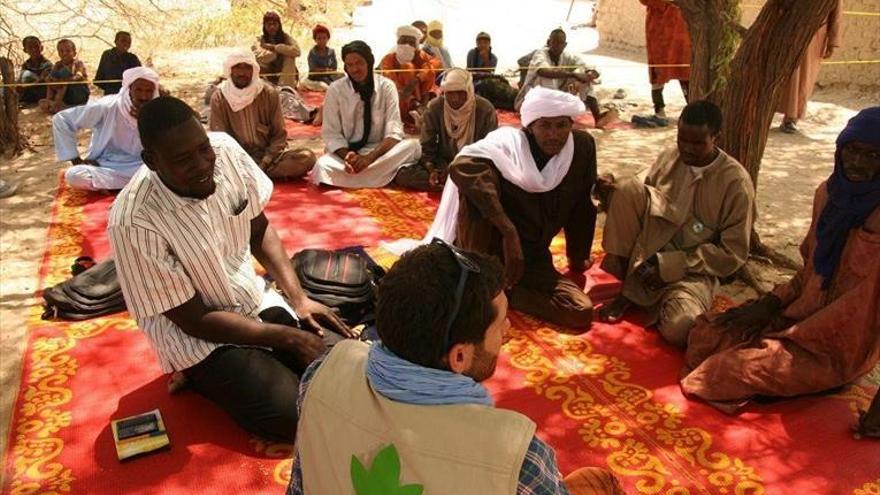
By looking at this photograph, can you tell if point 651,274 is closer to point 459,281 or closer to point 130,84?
point 459,281

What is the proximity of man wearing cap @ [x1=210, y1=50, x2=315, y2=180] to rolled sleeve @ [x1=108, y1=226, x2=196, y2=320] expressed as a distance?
3266 millimetres

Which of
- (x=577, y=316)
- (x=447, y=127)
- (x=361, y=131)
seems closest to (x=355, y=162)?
(x=361, y=131)

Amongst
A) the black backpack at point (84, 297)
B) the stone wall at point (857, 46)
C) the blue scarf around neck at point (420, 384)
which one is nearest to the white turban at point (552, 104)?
the black backpack at point (84, 297)

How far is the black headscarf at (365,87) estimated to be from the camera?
5797mm

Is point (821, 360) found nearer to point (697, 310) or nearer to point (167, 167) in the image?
point (697, 310)

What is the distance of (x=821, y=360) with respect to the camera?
9.89 feet

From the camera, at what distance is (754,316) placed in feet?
10.7

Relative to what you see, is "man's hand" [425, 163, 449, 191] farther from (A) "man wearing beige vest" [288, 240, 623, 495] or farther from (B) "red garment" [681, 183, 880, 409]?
(A) "man wearing beige vest" [288, 240, 623, 495]

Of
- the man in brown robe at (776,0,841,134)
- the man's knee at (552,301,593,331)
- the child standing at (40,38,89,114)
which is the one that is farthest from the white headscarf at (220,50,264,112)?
the man in brown robe at (776,0,841,134)

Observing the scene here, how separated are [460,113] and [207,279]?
322 centimetres

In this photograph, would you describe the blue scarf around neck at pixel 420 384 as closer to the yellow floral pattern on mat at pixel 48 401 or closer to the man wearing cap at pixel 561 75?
the yellow floral pattern on mat at pixel 48 401

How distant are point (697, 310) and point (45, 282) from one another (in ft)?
12.0

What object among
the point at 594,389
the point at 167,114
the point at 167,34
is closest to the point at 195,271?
the point at 167,114

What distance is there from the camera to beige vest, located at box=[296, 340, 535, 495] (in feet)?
4.11
